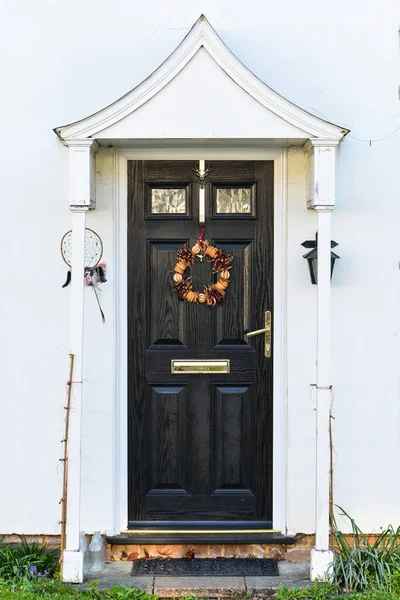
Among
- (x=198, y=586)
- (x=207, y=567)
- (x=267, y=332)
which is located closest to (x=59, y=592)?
(x=198, y=586)

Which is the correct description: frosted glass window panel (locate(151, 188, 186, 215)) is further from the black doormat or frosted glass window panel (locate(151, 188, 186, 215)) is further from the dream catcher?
the black doormat

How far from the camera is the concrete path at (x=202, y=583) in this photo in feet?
13.6

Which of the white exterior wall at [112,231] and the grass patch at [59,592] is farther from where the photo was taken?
the white exterior wall at [112,231]

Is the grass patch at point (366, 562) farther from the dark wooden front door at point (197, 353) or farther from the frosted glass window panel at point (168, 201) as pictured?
the frosted glass window panel at point (168, 201)

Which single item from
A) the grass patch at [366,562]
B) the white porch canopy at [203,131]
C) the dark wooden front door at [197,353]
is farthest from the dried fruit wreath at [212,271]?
the grass patch at [366,562]

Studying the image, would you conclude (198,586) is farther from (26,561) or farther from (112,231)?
(112,231)

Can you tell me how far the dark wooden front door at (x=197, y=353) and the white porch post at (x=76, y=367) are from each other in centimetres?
54

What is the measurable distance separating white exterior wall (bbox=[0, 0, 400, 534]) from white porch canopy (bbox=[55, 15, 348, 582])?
0.40 metres

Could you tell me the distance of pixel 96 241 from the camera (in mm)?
4590

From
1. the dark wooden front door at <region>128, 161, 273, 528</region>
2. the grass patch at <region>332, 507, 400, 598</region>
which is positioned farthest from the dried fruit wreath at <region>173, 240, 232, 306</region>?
the grass patch at <region>332, 507, 400, 598</region>

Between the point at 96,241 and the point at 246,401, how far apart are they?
4.44 ft

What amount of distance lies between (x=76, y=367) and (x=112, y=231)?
90 cm

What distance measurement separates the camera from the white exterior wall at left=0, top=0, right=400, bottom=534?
14.9 ft

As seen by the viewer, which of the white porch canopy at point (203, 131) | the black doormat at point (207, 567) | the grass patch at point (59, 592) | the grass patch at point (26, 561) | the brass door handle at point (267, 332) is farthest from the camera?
the brass door handle at point (267, 332)
